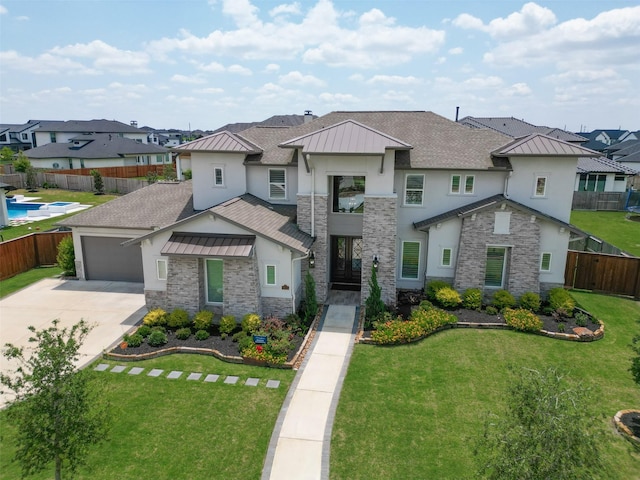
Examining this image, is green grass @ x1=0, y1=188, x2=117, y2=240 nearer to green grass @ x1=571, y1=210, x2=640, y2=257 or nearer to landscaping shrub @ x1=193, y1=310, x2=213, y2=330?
landscaping shrub @ x1=193, y1=310, x2=213, y2=330

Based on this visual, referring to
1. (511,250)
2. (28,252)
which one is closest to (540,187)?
(511,250)

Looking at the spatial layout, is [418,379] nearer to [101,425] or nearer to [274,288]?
[274,288]

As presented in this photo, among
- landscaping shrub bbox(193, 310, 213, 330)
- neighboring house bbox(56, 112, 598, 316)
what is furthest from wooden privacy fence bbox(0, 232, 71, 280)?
landscaping shrub bbox(193, 310, 213, 330)

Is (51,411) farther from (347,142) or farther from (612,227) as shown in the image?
(612,227)

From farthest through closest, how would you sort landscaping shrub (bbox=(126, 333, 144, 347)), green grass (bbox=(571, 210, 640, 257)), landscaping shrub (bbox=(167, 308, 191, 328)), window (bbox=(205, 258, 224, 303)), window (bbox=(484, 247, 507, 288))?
green grass (bbox=(571, 210, 640, 257)), window (bbox=(484, 247, 507, 288)), window (bbox=(205, 258, 224, 303)), landscaping shrub (bbox=(167, 308, 191, 328)), landscaping shrub (bbox=(126, 333, 144, 347))

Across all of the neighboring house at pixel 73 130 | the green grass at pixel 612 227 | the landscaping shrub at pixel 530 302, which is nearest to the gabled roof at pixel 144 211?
the landscaping shrub at pixel 530 302

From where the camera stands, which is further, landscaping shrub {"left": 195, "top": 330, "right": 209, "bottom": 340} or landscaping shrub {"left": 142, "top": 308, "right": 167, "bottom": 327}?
landscaping shrub {"left": 142, "top": 308, "right": 167, "bottom": 327}

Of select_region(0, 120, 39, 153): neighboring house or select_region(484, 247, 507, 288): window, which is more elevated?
select_region(0, 120, 39, 153): neighboring house
